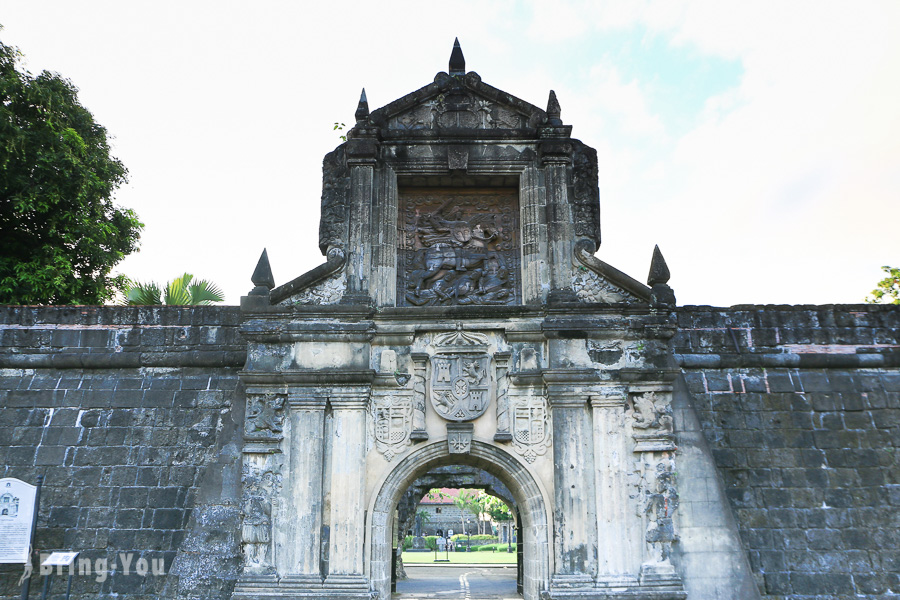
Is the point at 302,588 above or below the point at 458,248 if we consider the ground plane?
below

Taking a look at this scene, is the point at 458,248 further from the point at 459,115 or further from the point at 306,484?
the point at 306,484

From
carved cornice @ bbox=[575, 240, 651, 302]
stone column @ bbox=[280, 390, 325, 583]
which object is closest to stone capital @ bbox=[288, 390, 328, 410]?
stone column @ bbox=[280, 390, 325, 583]

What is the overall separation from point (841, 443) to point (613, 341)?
390cm

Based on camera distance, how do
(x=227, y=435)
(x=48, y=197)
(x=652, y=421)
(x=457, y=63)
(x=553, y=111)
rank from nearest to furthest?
1. (x=652, y=421)
2. (x=227, y=435)
3. (x=553, y=111)
4. (x=457, y=63)
5. (x=48, y=197)

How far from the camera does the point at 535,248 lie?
973cm

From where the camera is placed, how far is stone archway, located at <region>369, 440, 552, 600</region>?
877 centimetres

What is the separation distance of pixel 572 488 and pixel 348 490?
2.70 m

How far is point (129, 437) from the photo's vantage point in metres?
10.2

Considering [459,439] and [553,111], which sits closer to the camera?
[459,439]

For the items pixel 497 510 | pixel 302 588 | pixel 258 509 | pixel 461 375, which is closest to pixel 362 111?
pixel 461 375

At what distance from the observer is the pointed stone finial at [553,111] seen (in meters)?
10.0

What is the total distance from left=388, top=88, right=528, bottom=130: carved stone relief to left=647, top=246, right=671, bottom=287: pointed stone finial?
Answer: 8.72ft

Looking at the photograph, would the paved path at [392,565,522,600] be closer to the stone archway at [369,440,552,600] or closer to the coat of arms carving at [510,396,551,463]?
the stone archway at [369,440,552,600]

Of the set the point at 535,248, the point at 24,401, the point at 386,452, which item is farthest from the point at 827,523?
the point at 24,401
